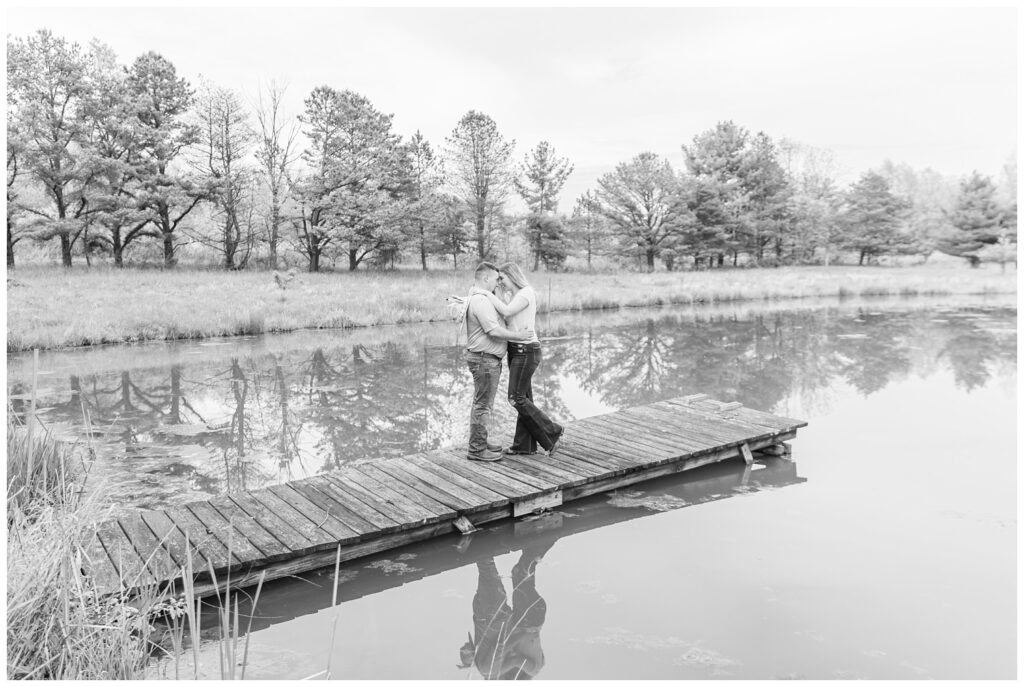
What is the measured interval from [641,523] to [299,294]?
18.1 m

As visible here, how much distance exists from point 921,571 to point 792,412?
5.00 meters

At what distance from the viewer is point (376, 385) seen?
11352 mm

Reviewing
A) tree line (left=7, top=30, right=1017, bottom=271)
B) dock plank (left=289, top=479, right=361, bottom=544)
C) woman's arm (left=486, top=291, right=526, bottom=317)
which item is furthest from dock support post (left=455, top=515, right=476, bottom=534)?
tree line (left=7, top=30, right=1017, bottom=271)

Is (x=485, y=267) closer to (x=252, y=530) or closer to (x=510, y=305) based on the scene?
(x=510, y=305)

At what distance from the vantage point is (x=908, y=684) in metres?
3.51

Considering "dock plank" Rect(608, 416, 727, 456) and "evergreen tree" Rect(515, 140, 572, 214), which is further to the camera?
"evergreen tree" Rect(515, 140, 572, 214)

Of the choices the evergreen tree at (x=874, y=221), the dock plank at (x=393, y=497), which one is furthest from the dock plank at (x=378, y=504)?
the evergreen tree at (x=874, y=221)

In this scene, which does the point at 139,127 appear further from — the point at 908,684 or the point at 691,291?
the point at 908,684

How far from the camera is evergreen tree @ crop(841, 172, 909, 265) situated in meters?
46.9

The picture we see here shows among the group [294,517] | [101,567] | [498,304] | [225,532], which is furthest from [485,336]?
[101,567]

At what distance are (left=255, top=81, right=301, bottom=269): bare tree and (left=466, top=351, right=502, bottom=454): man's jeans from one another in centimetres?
2685

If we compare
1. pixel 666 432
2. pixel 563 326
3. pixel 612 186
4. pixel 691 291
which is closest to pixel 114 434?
pixel 666 432

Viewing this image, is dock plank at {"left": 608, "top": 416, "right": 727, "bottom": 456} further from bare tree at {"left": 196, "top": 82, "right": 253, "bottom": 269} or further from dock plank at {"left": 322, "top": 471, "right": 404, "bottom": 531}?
bare tree at {"left": 196, "top": 82, "right": 253, "bottom": 269}

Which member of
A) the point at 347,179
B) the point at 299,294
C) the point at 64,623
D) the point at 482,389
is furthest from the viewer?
the point at 347,179
